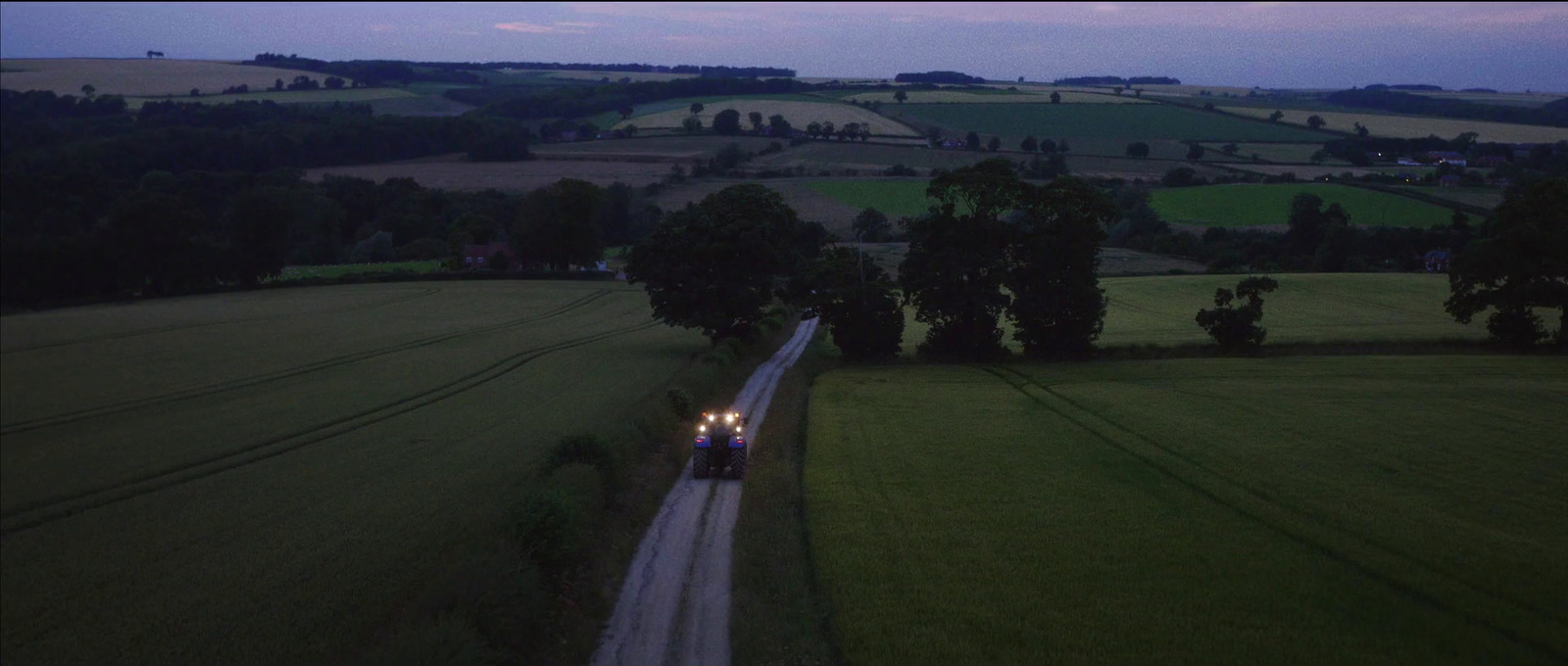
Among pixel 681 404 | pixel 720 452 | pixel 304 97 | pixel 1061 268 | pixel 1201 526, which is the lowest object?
pixel 681 404

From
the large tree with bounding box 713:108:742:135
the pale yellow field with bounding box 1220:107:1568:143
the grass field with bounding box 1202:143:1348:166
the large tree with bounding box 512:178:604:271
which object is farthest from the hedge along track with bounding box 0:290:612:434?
the pale yellow field with bounding box 1220:107:1568:143

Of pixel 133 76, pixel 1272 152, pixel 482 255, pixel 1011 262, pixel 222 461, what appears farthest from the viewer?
pixel 133 76

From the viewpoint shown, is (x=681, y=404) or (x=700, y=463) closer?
(x=700, y=463)

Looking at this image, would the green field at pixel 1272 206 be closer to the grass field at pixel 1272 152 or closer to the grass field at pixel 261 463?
the grass field at pixel 1272 152

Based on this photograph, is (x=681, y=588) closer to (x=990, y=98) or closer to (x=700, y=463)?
(x=700, y=463)

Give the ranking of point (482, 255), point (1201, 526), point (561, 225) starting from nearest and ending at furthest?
point (1201, 526), point (561, 225), point (482, 255)

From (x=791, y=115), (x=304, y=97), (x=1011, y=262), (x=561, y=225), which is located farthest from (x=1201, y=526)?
(x=304, y=97)

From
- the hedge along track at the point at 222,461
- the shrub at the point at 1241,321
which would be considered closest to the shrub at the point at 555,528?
the hedge along track at the point at 222,461
